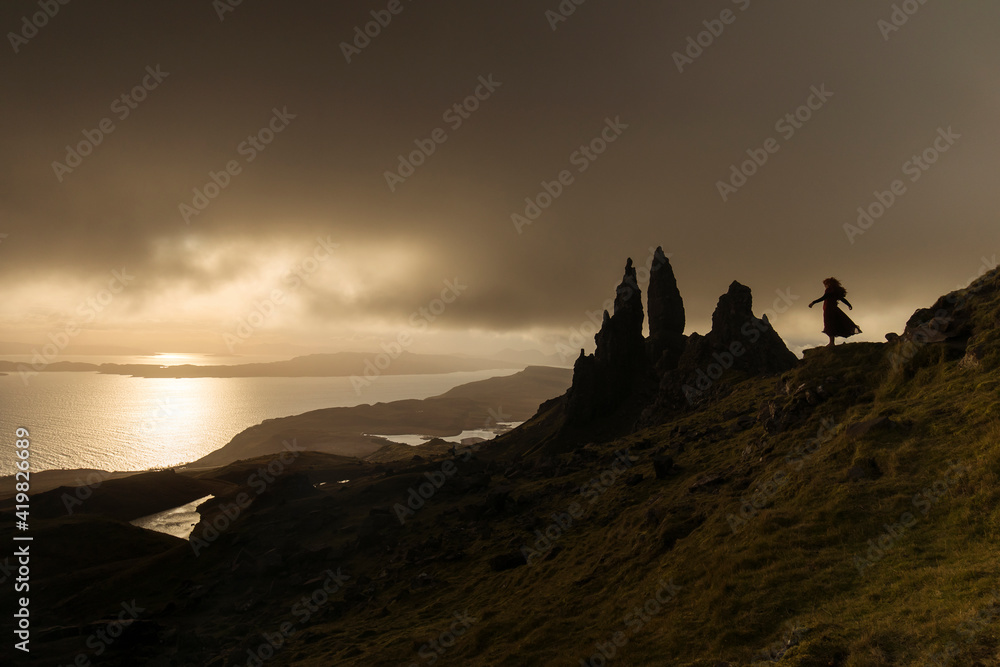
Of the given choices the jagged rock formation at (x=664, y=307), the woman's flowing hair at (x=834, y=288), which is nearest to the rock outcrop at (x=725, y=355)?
the jagged rock formation at (x=664, y=307)

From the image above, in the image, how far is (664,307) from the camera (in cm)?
10356

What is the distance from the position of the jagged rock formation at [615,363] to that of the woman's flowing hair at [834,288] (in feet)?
212

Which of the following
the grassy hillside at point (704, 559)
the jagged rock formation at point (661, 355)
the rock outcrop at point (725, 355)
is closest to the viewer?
the grassy hillside at point (704, 559)

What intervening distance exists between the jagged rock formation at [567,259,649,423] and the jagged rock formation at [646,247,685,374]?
565cm

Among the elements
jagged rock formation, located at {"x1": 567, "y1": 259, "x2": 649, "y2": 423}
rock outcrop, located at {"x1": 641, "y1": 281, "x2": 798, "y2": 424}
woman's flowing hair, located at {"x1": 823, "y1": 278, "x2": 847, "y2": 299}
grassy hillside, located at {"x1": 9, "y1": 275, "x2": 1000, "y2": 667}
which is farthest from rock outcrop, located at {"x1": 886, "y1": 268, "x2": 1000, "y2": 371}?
jagged rock formation, located at {"x1": 567, "y1": 259, "x2": 649, "y2": 423}

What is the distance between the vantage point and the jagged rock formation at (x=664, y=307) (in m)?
103

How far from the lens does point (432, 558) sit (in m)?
45.8

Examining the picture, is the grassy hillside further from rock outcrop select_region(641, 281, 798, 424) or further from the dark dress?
rock outcrop select_region(641, 281, 798, 424)

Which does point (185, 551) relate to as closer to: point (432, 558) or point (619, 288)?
point (432, 558)

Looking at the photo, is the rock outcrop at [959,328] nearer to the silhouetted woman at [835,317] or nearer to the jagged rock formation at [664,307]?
the silhouetted woman at [835,317]

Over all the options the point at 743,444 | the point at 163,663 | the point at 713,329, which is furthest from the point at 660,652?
the point at 713,329

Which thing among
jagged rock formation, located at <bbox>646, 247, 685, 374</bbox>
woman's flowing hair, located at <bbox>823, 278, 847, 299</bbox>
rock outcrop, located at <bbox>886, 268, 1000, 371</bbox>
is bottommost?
rock outcrop, located at <bbox>886, 268, 1000, 371</bbox>

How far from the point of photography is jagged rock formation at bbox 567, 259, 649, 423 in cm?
9200

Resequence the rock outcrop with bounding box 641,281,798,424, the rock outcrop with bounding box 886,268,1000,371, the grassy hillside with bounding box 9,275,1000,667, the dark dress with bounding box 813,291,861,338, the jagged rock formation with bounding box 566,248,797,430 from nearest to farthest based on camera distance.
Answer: the grassy hillside with bounding box 9,275,1000,667 < the rock outcrop with bounding box 886,268,1000,371 < the dark dress with bounding box 813,291,861,338 < the rock outcrop with bounding box 641,281,798,424 < the jagged rock formation with bounding box 566,248,797,430
